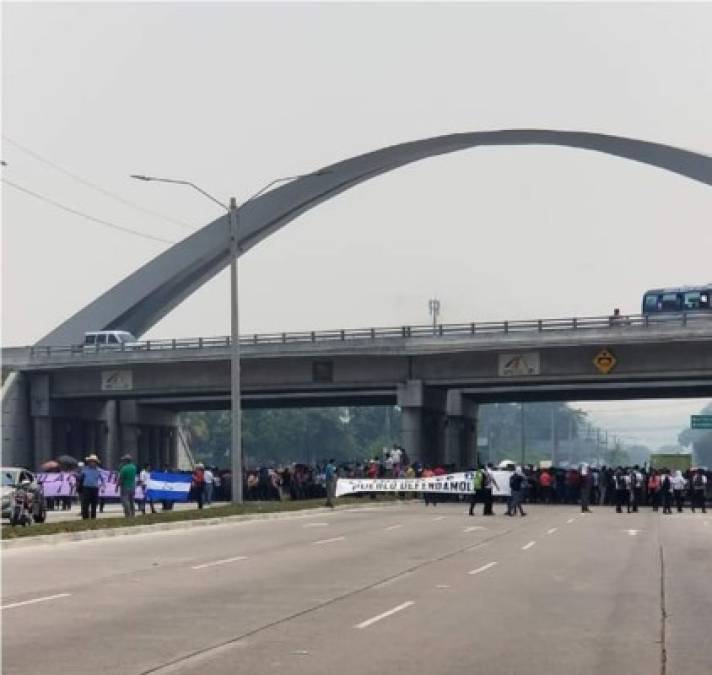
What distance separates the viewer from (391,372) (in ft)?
233

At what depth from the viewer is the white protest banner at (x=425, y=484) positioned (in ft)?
185

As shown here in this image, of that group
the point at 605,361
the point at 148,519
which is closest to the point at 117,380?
the point at 605,361

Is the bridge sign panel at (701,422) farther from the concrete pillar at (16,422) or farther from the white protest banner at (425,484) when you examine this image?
the concrete pillar at (16,422)

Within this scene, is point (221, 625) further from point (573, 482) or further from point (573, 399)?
point (573, 399)

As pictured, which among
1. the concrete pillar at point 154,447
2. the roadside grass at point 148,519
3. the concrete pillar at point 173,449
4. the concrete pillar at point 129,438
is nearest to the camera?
the roadside grass at point 148,519

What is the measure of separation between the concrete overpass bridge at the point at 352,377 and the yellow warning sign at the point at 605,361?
7 cm

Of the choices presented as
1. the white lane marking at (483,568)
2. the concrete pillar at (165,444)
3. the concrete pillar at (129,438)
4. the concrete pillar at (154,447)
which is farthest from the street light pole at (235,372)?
the concrete pillar at (165,444)

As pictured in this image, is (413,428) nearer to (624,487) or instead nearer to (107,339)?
(624,487)

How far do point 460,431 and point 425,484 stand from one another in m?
25.2

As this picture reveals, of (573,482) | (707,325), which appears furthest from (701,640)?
(707,325)

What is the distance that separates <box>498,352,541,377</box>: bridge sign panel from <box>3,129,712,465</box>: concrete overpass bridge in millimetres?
48

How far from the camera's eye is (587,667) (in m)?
11.9

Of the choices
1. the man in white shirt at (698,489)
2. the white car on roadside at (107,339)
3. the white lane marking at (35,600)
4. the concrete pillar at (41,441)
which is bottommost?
the man in white shirt at (698,489)

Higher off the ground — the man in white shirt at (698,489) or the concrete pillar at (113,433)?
the concrete pillar at (113,433)
